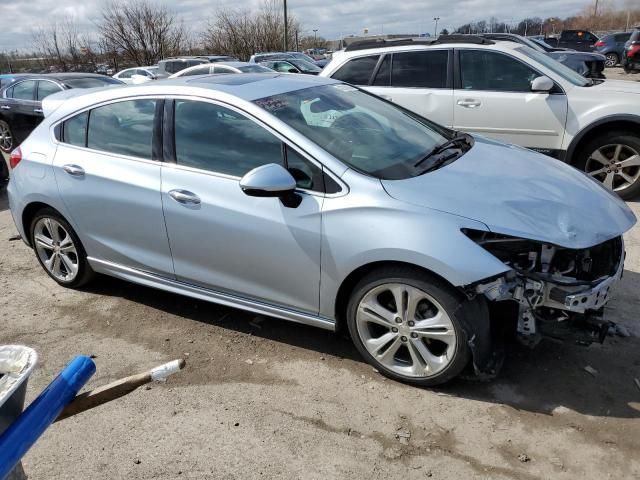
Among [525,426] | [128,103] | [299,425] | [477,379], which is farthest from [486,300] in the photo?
[128,103]

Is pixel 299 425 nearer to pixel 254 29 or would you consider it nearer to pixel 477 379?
pixel 477 379

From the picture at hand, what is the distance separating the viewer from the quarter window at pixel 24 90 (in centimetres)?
1043

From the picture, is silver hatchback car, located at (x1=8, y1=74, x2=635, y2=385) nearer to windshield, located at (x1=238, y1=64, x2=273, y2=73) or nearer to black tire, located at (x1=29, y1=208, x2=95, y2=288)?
black tire, located at (x1=29, y1=208, x2=95, y2=288)

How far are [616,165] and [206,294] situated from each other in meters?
4.91

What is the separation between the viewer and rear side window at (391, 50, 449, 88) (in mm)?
6668

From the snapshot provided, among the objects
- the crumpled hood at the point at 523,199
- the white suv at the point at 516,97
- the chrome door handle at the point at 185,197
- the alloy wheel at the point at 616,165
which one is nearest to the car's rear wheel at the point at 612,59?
the white suv at the point at 516,97

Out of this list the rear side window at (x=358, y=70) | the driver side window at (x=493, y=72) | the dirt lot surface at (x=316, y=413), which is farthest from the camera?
the rear side window at (x=358, y=70)

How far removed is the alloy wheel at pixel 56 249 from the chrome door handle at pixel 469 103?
15.0 ft

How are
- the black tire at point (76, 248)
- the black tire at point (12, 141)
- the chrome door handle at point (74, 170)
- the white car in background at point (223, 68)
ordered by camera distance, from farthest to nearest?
the white car in background at point (223, 68) → the black tire at point (12, 141) → the black tire at point (76, 248) → the chrome door handle at point (74, 170)

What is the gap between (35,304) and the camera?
14.5 feet

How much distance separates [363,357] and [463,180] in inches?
47.3

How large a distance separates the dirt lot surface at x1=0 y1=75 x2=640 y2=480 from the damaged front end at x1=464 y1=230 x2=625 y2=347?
376 mm

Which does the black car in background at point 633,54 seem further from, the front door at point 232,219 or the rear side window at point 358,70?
the front door at point 232,219

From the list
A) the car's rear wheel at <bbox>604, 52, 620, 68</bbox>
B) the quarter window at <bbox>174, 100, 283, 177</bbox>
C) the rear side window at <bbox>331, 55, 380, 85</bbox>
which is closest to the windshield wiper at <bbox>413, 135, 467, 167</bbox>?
the quarter window at <bbox>174, 100, 283, 177</bbox>
